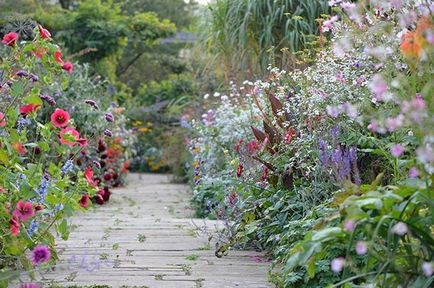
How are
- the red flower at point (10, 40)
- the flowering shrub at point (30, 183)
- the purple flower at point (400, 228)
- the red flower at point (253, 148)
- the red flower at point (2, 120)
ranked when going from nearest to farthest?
the purple flower at point (400, 228)
the flowering shrub at point (30, 183)
the red flower at point (2, 120)
the red flower at point (10, 40)
the red flower at point (253, 148)

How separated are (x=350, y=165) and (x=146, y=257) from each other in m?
1.29

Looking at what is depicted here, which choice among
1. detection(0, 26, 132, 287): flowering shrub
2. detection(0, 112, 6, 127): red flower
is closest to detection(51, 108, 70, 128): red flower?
detection(0, 26, 132, 287): flowering shrub

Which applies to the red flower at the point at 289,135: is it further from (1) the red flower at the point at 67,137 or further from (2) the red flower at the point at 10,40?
(2) the red flower at the point at 10,40

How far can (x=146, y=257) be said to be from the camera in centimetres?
416

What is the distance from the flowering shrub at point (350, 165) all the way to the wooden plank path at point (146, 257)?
211 mm

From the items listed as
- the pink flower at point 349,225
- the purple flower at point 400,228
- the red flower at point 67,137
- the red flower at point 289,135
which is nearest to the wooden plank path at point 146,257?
the red flower at point 67,137

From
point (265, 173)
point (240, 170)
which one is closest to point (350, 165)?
point (265, 173)

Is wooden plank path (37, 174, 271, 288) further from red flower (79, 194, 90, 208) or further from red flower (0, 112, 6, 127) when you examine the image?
red flower (0, 112, 6, 127)

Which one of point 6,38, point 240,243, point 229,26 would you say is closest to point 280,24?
point 229,26

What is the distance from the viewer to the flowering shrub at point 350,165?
232 centimetres

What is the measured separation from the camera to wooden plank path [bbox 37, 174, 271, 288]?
347 cm

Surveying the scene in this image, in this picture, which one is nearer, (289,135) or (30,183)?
(30,183)

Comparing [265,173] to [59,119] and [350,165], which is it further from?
[59,119]

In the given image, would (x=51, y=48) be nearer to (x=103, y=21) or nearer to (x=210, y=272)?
(x=210, y=272)
